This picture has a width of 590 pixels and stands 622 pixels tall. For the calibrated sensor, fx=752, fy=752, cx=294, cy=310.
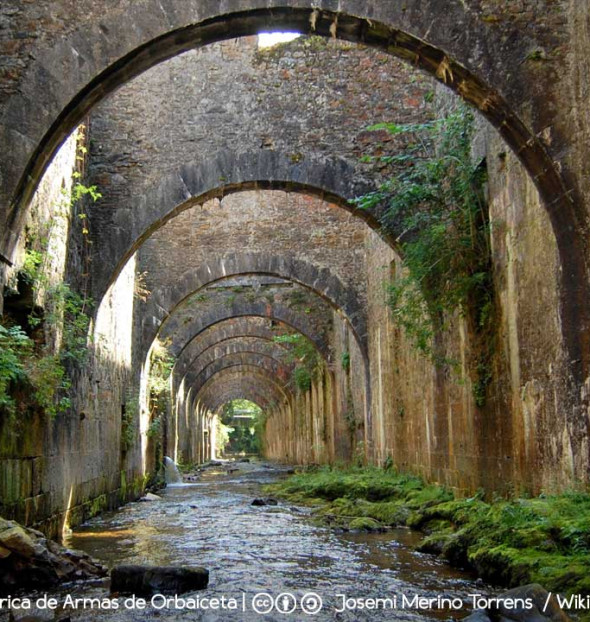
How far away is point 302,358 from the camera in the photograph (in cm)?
2295

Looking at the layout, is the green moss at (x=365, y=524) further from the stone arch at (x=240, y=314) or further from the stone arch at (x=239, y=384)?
the stone arch at (x=239, y=384)

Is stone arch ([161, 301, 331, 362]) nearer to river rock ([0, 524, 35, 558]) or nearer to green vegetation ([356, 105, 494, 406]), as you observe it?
green vegetation ([356, 105, 494, 406])

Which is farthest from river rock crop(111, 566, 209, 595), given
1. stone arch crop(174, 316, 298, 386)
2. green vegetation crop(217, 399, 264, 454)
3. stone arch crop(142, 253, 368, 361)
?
green vegetation crop(217, 399, 264, 454)

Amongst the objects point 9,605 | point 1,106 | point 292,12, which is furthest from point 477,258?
point 9,605

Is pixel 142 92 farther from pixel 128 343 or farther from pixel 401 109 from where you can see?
pixel 128 343

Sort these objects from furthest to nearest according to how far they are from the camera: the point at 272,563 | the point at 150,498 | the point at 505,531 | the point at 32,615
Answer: the point at 150,498, the point at 272,563, the point at 505,531, the point at 32,615

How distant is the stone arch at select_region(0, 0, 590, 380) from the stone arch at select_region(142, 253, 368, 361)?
983cm

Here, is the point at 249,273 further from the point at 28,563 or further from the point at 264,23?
the point at 28,563

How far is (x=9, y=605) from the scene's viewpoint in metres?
4.29

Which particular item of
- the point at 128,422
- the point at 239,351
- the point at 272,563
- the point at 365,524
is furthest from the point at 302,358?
the point at 272,563

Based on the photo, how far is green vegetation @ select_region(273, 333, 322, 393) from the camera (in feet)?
71.3

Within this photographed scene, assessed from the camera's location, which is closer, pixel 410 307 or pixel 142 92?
pixel 410 307

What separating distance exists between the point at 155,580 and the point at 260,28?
4.35m

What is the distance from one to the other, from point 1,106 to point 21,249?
1.28 metres
